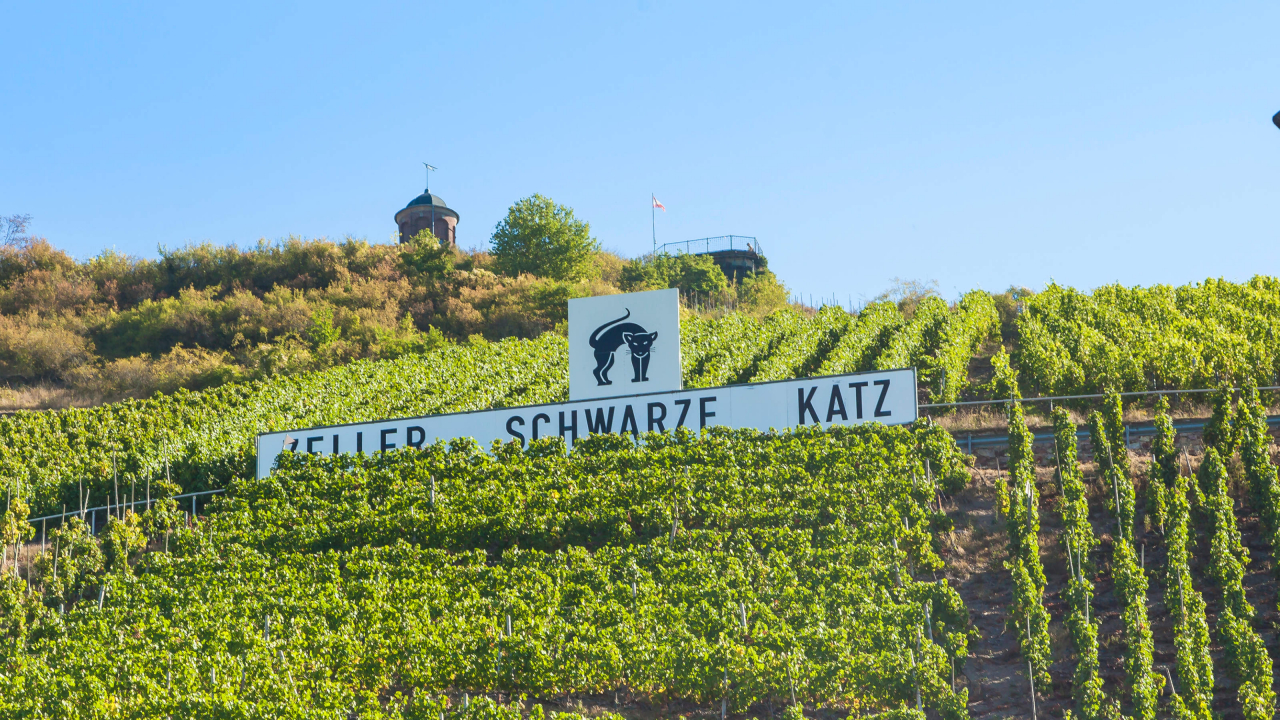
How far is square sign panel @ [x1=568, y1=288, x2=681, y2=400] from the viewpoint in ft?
60.3

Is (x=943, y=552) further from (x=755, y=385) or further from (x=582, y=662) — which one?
(x=582, y=662)

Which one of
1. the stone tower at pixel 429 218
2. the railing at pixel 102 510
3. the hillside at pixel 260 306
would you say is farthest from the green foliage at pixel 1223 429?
the stone tower at pixel 429 218

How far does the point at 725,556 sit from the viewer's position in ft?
48.0

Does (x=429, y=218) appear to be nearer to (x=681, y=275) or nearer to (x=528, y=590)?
(x=681, y=275)

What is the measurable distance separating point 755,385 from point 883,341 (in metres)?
14.0

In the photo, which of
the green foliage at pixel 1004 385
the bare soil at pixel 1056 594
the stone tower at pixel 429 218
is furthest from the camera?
the stone tower at pixel 429 218

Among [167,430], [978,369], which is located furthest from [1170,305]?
[167,430]

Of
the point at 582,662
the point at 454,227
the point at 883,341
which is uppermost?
the point at 454,227

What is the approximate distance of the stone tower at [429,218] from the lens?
59.7 meters

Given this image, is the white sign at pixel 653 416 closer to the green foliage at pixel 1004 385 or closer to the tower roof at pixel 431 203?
the green foliage at pixel 1004 385

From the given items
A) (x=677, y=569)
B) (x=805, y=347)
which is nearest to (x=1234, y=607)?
(x=677, y=569)

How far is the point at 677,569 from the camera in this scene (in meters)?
14.2

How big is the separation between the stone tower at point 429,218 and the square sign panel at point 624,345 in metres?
41.9

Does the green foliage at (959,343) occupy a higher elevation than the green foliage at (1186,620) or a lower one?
higher
